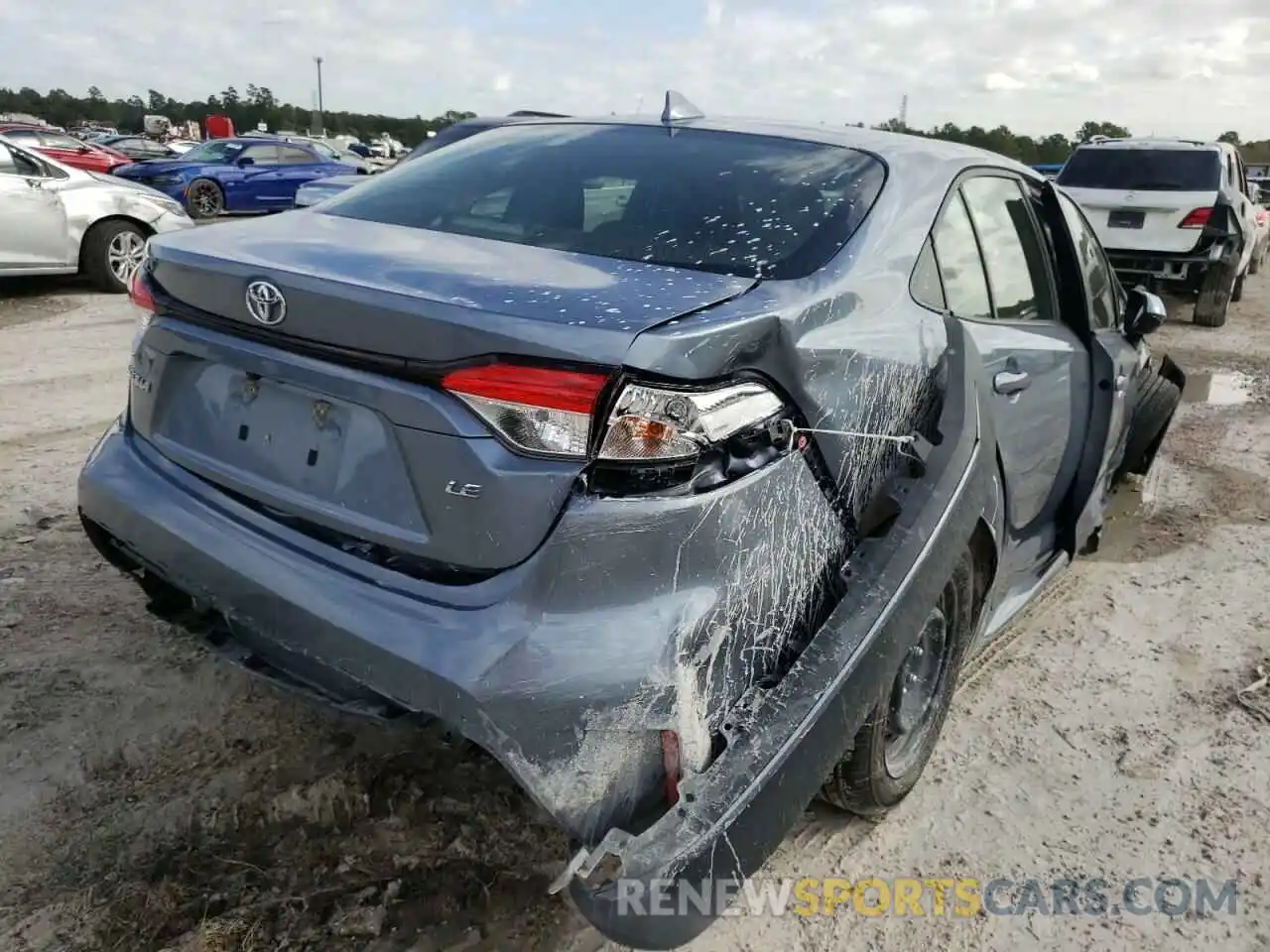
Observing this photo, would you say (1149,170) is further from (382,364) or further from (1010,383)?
(382,364)

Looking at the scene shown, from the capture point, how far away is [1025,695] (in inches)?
126

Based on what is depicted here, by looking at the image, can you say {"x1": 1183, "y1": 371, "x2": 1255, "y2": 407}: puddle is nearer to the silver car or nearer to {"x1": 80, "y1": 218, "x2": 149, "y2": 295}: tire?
the silver car

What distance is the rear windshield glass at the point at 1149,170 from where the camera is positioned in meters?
10.2

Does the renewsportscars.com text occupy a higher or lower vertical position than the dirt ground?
lower

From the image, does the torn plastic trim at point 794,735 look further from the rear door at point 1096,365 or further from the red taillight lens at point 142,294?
the red taillight lens at point 142,294

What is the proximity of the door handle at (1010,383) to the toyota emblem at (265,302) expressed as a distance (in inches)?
70.0

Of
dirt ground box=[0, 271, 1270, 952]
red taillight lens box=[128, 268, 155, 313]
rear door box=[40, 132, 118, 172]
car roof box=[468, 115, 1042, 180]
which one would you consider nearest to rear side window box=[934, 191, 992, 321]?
car roof box=[468, 115, 1042, 180]

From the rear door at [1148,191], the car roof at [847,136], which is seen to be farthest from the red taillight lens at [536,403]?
the rear door at [1148,191]

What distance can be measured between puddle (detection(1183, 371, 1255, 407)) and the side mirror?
376 centimetres

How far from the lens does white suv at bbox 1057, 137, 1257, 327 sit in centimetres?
992

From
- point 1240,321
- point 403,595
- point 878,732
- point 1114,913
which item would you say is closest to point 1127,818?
point 1114,913

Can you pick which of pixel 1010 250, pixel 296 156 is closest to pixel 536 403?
pixel 1010 250

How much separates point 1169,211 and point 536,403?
10158 mm

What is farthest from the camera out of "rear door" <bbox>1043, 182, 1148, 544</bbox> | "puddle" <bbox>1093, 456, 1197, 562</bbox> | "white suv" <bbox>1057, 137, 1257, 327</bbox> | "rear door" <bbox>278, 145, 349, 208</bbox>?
"rear door" <bbox>278, 145, 349, 208</bbox>
